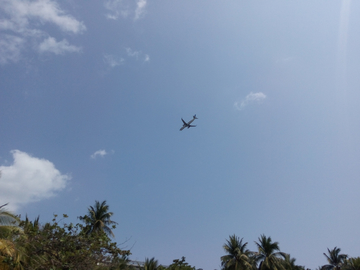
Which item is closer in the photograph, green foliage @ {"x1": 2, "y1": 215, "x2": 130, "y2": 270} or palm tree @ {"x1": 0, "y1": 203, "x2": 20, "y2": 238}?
green foliage @ {"x1": 2, "y1": 215, "x2": 130, "y2": 270}

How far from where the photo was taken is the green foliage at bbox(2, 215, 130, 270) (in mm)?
10648

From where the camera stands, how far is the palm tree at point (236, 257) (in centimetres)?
3388

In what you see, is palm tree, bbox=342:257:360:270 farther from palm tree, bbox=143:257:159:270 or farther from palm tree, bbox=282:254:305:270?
palm tree, bbox=143:257:159:270

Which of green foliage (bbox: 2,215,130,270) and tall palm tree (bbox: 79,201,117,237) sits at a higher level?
tall palm tree (bbox: 79,201,117,237)

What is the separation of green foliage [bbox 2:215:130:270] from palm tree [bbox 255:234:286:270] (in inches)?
1149

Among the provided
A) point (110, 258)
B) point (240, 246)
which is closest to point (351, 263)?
point (240, 246)

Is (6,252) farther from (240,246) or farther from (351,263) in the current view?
(351,263)

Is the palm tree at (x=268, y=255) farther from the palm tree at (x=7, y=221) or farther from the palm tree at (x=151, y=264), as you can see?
the palm tree at (x=7, y=221)

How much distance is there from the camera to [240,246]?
118 feet

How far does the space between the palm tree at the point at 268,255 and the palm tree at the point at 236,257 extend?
1953 mm

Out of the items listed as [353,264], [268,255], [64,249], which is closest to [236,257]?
[268,255]

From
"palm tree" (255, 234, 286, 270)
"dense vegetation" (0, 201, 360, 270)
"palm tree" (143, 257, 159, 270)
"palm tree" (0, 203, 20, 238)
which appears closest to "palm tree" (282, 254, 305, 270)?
"palm tree" (255, 234, 286, 270)

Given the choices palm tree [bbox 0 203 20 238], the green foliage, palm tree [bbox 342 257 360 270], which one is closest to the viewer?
the green foliage

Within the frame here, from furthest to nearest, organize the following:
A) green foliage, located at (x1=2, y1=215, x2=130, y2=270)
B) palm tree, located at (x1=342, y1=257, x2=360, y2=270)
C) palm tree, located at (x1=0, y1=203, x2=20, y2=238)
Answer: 1. palm tree, located at (x1=342, y1=257, x2=360, y2=270)
2. palm tree, located at (x1=0, y1=203, x2=20, y2=238)
3. green foliage, located at (x1=2, y1=215, x2=130, y2=270)
